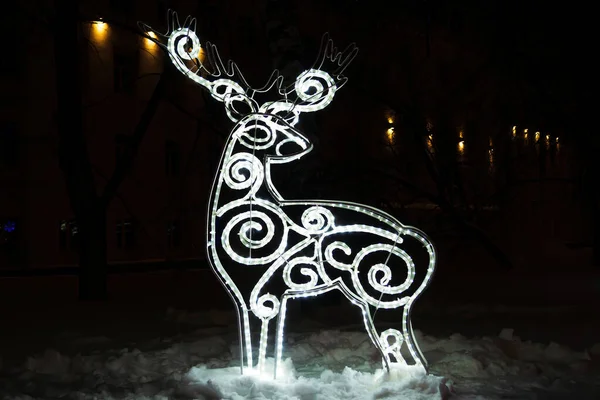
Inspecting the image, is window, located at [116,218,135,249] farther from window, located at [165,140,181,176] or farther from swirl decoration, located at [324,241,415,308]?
swirl decoration, located at [324,241,415,308]

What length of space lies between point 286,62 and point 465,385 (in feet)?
20.9

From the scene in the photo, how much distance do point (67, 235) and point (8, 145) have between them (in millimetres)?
3960

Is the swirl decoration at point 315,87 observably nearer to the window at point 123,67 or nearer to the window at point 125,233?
the window at point 125,233

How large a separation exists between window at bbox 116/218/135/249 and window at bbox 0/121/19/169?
4685mm

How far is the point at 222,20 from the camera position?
16594 millimetres

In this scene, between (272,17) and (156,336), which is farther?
(272,17)

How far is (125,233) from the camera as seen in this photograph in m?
30.7

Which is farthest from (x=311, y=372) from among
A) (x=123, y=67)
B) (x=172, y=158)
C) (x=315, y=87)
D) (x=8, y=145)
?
(x=172, y=158)

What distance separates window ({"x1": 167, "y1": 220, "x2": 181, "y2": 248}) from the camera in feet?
105

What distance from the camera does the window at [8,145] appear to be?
1092 inches

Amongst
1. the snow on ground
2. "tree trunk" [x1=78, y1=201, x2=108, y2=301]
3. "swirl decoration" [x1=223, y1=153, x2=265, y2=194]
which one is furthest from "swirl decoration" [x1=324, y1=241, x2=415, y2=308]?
"tree trunk" [x1=78, y1=201, x2=108, y2=301]

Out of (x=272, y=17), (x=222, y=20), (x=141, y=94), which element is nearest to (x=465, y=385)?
(x=272, y=17)

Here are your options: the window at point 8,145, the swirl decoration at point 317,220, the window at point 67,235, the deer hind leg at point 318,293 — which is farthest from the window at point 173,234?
the swirl decoration at point 317,220

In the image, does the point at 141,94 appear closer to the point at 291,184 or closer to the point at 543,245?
the point at 543,245
